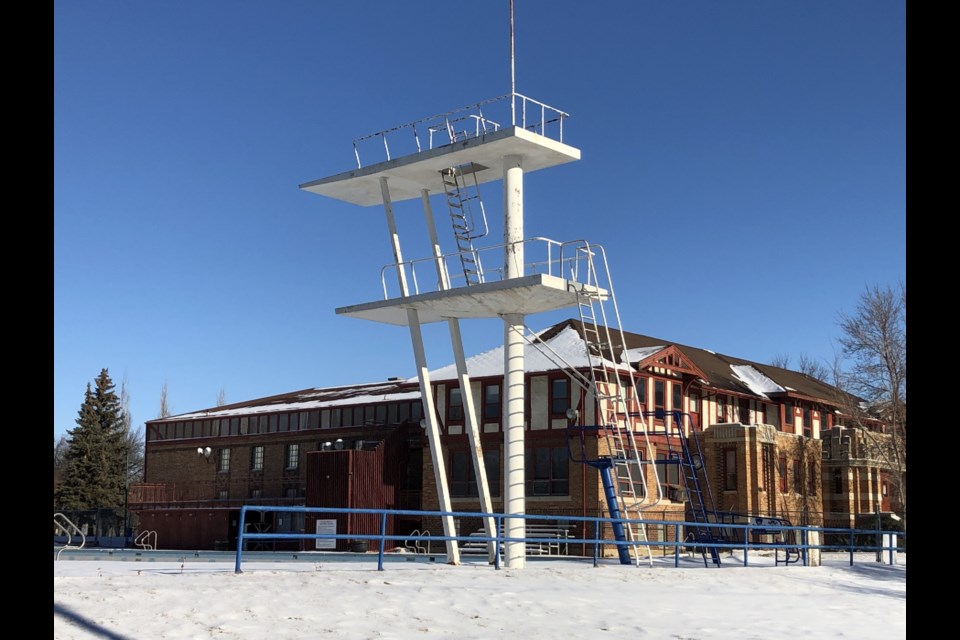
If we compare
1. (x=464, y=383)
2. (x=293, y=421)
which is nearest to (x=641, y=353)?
(x=464, y=383)

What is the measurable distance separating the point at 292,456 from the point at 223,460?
505 cm

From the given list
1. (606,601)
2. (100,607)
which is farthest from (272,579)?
(606,601)

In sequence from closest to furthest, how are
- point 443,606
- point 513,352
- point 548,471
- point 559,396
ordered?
point 443,606 < point 513,352 < point 548,471 < point 559,396

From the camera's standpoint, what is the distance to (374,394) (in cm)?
4966

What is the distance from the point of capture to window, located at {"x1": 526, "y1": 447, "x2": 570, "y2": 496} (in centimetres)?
3741

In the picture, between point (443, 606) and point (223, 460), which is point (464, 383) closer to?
point (443, 606)

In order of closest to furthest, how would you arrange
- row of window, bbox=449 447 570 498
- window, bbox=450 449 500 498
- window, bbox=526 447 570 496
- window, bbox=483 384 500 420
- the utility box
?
the utility box < window, bbox=526 447 570 496 < row of window, bbox=449 447 570 498 < window, bbox=450 449 500 498 < window, bbox=483 384 500 420

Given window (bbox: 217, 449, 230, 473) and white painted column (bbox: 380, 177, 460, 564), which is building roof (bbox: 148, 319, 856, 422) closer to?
window (bbox: 217, 449, 230, 473)

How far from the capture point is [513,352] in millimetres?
23094

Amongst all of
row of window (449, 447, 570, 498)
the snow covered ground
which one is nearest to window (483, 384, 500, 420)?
row of window (449, 447, 570, 498)

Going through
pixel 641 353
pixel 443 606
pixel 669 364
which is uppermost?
pixel 641 353

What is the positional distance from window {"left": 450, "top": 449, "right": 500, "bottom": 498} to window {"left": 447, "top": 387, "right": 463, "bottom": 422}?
1.36 metres

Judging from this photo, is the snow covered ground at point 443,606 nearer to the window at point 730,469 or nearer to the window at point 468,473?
the window at point 468,473
